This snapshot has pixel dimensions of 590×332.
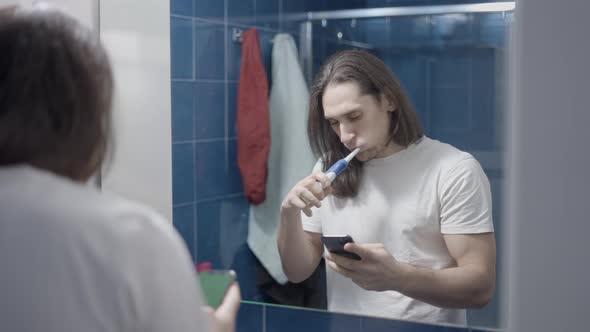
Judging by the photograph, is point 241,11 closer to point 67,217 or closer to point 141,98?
point 141,98

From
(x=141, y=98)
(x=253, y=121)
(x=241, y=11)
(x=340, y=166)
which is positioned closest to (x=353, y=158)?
(x=340, y=166)

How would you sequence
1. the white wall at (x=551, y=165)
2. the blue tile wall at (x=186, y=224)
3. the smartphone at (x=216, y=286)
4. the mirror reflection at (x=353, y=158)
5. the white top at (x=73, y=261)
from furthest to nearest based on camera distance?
the blue tile wall at (x=186, y=224) < the mirror reflection at (x=353, y=158) < the smartphone at (x=216, y=286) < the white wall at (x=551, y=165) < the white top at (x=73, y=261)

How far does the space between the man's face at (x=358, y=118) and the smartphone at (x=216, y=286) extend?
0.43 metres

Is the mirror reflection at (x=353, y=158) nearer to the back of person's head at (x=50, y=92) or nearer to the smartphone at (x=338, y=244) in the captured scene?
the smartphone at (x=338, y=244)

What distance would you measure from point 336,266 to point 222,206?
0.28 metres

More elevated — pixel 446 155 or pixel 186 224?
pixel 446 155

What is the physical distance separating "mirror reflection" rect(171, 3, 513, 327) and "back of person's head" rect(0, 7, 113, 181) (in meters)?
0.60

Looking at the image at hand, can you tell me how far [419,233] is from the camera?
1.15 meters

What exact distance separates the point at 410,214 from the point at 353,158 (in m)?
0.14

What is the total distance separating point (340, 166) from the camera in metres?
1.18

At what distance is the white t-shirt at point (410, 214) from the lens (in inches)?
43.9

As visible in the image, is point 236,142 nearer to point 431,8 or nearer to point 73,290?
point 431,8

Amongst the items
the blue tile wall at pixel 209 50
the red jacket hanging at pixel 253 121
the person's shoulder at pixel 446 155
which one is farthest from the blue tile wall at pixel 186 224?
the person's shoulder at pixel 446 155

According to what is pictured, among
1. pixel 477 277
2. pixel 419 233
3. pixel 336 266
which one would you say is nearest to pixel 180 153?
pixel 336 266
